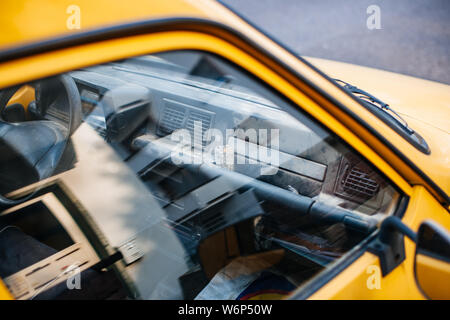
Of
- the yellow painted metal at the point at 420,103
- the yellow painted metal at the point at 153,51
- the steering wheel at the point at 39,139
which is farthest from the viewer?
the steering wheel at the point at 39,139

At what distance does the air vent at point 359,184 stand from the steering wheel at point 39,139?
4.18 feet

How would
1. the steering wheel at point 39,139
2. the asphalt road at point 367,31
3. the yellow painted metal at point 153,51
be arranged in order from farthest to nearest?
the asphalt road at point 367,31 → the steering wheel at point 39,139 → the yellow painted metal at point 153,51

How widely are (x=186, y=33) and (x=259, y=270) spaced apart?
1.02 m

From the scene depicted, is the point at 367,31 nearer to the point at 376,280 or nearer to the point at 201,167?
the point at 201,167

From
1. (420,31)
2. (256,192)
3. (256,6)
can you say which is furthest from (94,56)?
(256,6)

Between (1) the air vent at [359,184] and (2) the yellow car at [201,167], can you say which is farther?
(1) the air vent at [359,184]

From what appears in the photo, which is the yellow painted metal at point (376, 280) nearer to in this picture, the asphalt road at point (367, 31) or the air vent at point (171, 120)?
the air vent at point (171, 120)

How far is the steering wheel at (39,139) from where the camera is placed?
5.48ft

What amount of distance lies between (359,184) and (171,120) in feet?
3.39

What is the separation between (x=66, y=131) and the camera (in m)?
1.78

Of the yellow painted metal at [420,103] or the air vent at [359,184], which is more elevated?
the yellow painted metal at [420,103]

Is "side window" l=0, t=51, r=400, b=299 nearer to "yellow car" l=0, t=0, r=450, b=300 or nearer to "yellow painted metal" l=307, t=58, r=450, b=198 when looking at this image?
"yellow car" l=0, t=0, r=450, b=300

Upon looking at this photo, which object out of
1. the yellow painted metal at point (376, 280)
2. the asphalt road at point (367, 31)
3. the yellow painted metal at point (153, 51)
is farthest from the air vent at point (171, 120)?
the asphalt road at point (367, 31)

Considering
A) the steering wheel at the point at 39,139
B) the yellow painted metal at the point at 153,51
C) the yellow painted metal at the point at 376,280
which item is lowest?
the yellow painted metal at the point at 376,280
